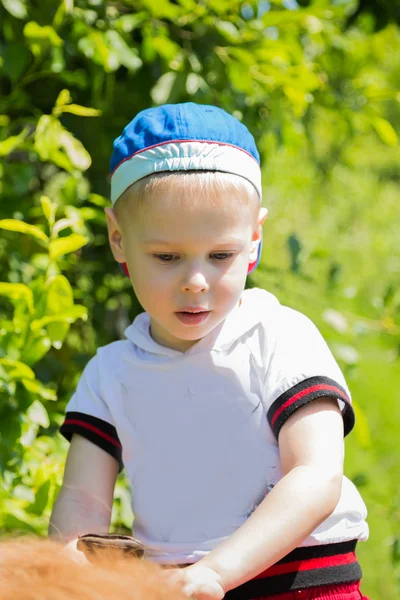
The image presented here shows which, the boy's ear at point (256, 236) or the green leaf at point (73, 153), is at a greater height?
the boy's ear at point (256, 236)

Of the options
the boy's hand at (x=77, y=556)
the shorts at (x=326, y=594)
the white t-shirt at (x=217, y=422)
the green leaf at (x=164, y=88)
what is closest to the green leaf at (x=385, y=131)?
the green leaf at (x=164, y=88)

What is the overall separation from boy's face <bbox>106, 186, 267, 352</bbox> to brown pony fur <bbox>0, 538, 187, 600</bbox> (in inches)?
24.9

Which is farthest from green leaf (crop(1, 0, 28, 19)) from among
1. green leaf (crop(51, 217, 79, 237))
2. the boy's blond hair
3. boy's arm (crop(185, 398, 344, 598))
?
boy's arm (crop(185, 398, 344, 598))

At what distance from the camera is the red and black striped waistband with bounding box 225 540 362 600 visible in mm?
1601

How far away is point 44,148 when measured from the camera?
2.31m

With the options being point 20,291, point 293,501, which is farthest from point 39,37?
point 293,501

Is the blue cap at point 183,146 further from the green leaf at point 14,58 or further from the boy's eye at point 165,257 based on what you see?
the green leaf at point 14,58

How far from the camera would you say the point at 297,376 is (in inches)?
64.4

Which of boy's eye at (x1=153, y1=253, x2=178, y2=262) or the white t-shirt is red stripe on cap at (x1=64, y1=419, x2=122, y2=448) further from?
boy's eye at (x1=153, y1=253, x2=178, y2=262)

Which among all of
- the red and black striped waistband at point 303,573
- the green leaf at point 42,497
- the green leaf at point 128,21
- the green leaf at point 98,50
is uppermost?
the green leaf at point 128,21

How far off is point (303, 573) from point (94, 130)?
158 cm

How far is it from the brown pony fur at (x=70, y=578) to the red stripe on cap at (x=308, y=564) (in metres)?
0.55

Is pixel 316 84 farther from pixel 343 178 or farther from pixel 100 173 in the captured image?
pixel 343 178

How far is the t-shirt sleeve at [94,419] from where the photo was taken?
1827 mm
